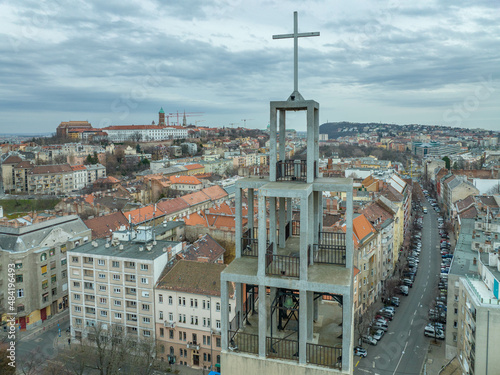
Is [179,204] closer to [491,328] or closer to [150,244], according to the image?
[150,244]

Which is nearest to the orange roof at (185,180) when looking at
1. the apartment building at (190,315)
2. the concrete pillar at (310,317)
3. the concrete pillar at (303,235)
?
the apartment building at (190,315)

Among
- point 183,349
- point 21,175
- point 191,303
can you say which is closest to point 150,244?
point 191,303

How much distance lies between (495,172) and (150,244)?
73747mm

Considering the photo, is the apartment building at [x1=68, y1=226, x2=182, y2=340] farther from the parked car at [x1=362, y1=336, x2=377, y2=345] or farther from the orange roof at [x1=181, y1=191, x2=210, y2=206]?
the orange roof at [x1=181, y1=191, x2=210, y2=206]

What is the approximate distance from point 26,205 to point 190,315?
177 feet

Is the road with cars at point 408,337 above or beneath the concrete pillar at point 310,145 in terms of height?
beneath

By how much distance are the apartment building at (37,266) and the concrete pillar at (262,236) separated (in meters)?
29.3

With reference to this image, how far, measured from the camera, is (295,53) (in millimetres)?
7246

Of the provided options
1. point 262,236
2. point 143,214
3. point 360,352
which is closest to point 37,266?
point 143,214

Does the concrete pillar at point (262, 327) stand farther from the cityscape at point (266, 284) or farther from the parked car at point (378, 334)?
the parked car at point (378, 334)

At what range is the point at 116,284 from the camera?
27.3m

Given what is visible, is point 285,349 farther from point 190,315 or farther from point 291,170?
point 190,315

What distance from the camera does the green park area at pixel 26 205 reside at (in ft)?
215

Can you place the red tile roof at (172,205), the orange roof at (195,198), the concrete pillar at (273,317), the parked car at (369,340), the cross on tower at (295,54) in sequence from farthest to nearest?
the orange roof at (195,198)
the red tile roof at (172,205)
the parked car at (369,340)
the concrete pillar at (273,317)
the cross on tower at (295,54)
